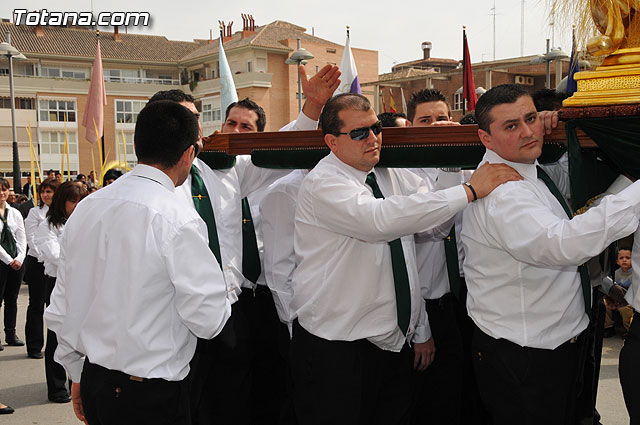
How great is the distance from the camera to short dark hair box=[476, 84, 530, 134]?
2631 millimetres

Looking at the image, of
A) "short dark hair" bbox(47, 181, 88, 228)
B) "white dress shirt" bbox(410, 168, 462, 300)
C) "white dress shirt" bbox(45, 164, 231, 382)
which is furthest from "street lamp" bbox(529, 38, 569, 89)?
"short dark hair" bbox(47, 181, 88, 228)

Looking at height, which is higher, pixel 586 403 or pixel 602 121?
pixel 602 121

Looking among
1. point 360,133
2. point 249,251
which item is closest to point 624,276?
point 249,251

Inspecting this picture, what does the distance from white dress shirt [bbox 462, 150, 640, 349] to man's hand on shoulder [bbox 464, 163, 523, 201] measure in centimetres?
3

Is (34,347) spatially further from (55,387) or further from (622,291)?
(622,291)

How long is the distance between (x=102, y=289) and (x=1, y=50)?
654 inches

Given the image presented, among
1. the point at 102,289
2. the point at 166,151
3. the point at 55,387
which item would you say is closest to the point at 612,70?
the point at 166,151

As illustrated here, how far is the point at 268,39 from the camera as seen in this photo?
44.3 meters

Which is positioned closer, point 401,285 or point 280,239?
point 401,285

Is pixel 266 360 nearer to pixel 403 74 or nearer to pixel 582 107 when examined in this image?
pixel 582 107

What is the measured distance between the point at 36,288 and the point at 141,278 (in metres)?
5.38

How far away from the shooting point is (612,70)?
2475 mm

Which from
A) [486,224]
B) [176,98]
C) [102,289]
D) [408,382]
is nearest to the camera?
[102,289]

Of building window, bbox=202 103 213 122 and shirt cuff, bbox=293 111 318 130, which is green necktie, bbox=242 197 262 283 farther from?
building window, bbox=202 103 213 122
